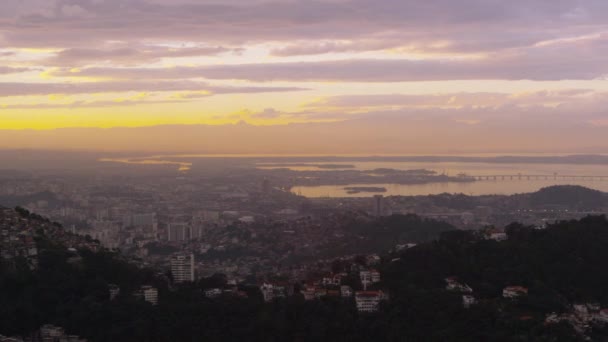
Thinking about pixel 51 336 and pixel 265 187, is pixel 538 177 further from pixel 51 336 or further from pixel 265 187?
pixel 51 336

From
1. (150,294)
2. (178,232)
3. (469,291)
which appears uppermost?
(469,291)

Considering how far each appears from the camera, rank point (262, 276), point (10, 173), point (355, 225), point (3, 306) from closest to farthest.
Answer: point (3, 306) → point (262, 276) → point (355, 225) → point (10, 173)

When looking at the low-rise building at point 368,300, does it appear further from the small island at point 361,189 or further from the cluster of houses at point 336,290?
the small island at point 361,189

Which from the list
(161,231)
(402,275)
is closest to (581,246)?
(402,275)

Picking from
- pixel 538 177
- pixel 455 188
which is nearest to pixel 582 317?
pixel 455 188

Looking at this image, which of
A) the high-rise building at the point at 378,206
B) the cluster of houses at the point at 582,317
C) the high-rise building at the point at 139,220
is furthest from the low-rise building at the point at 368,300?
the high-rise building at the point at 378,206

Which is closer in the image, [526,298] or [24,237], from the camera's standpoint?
[526,298]

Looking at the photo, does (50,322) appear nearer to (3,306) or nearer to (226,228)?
(3,306)

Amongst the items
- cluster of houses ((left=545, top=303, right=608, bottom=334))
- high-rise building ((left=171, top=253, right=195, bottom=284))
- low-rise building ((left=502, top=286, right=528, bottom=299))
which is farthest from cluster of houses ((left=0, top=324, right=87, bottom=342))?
cluster of houses ((left=545, top=303, right=608, bottom=334))
